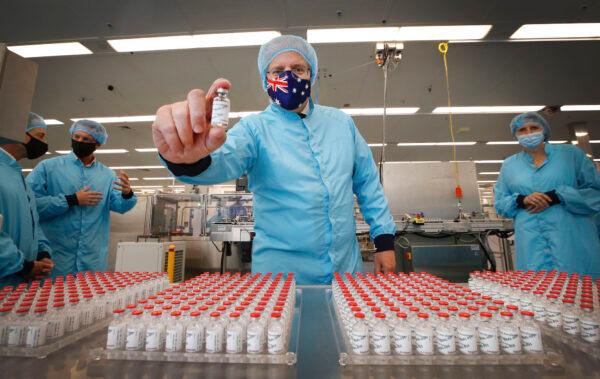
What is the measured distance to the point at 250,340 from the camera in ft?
1.69

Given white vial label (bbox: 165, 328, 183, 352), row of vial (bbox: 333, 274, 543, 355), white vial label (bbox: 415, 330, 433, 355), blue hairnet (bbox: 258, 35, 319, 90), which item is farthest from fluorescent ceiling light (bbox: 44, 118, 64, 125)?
white vial label (bbox: 415, 330, 433, 355)

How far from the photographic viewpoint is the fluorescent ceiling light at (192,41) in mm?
3744

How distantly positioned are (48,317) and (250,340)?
445 mm

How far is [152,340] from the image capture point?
52 centimetres

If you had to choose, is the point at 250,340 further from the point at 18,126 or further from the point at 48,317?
the point at 18,126

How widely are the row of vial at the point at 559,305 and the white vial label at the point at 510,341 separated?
189 millimetres

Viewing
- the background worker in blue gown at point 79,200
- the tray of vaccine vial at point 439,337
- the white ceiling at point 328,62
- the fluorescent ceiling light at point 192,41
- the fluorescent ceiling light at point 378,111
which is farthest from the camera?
the fluorescent ceiling light at point 378,111

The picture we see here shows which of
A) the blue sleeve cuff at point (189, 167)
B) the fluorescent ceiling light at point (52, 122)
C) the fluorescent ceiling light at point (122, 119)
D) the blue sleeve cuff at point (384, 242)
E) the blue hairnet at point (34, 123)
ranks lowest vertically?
the blue sleeve cuff at point (384, 242)

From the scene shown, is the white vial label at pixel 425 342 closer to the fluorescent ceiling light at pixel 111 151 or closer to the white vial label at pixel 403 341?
the white vial label at pixel 403 341

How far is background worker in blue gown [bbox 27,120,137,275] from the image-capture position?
2.17 metres

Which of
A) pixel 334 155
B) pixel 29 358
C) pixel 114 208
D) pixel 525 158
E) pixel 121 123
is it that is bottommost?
pixel 29 358

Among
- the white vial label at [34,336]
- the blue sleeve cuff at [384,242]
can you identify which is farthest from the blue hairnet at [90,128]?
the blue sleeve cuff at [384,242]

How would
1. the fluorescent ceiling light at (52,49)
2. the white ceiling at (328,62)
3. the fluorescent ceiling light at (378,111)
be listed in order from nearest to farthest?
the white ceiling at (328,62) → the fluorescent ceiling light at (52,49) → the fluorescent ceiling light at (378,111)

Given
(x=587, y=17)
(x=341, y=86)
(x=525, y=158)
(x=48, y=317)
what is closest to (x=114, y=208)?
(x=48, y=317)
